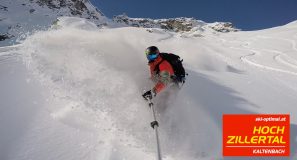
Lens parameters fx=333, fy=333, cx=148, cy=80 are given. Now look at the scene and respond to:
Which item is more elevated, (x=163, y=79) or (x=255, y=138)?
(x=163, y=79)

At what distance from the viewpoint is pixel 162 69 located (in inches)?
243

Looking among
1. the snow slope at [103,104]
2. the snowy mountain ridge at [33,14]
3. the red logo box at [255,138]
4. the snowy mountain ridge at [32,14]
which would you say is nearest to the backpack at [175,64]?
the snow slope at [103,104]

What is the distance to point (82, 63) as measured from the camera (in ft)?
26.2

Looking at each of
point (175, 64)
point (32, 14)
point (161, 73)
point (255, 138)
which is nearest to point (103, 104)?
point (161, 73)

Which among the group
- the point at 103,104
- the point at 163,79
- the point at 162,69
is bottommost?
the point at 103,104

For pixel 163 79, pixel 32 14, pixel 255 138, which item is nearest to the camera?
pixel 255 138

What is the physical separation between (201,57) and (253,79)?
321 centimetres

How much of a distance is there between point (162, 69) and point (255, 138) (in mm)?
2055

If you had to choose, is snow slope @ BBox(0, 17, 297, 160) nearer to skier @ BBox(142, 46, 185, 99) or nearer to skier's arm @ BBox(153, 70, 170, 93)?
skier @ BBox(142, 46, 185, 99)

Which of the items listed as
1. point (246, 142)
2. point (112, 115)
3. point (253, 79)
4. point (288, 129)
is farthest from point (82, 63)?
point (253, 79)

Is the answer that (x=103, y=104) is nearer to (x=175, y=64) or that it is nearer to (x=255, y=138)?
(x=175, y=64)

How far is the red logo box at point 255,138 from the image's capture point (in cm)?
554

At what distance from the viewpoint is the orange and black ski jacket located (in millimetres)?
5934

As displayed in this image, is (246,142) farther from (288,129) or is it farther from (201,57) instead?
(201,57)
